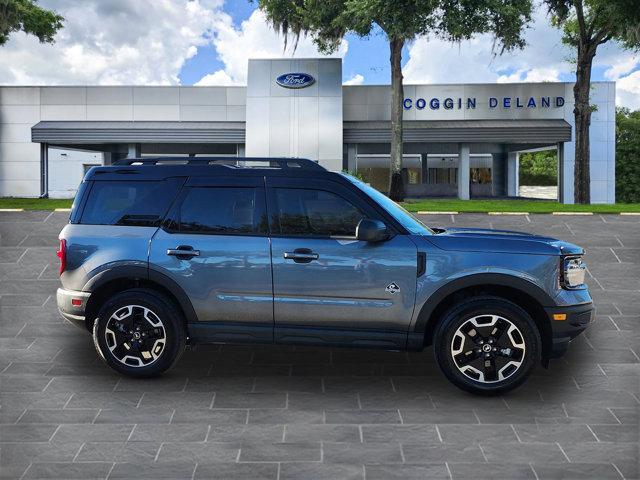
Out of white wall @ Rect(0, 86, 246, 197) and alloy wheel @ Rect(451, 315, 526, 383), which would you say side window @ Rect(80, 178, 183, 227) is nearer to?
alloy wheel @ Rect(451, 315, 526, 383)

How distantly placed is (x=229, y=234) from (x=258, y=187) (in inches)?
20.1

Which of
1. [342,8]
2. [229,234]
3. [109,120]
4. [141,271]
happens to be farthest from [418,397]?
[109,120]

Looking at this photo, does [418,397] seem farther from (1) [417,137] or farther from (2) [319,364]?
(1) [417,137]

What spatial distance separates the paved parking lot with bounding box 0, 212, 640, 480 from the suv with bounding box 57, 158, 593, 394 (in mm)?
425

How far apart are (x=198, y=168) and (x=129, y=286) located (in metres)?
1.32

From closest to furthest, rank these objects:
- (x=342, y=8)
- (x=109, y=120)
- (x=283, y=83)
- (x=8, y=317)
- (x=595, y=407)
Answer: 1. (x=595, y=407)
2. (x=8, y=317)
3. (x=342, y=8)
4. (x=283, y=83)
5. (x=109, y=120)

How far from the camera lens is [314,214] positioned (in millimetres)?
6605

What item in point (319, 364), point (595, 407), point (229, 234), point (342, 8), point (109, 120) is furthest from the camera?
point (109, 120)

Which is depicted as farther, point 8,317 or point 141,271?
point 8,317

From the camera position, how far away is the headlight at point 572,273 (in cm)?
636

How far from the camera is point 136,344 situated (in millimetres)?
6746

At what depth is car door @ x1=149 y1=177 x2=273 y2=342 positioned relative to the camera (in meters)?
6.52

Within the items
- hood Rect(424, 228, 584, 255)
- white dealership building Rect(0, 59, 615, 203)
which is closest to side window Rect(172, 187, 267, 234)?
hood Rect(424, 228, 584, 255)

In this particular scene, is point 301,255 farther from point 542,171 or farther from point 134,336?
point 542,171
